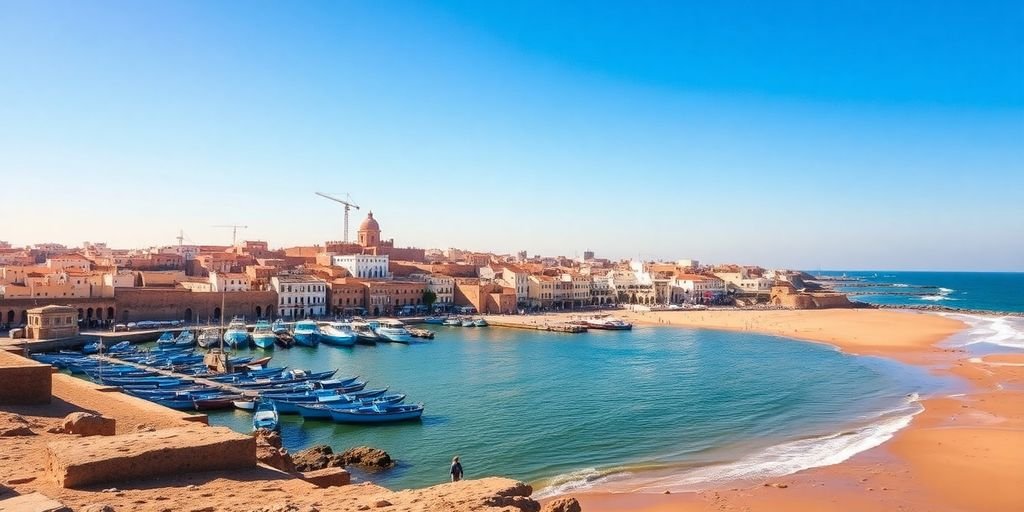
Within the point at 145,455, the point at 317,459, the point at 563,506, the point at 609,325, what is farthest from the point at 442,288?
the point at 563,506

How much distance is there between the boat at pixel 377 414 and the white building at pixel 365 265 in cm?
5112

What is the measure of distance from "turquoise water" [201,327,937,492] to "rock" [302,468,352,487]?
13.7 ft

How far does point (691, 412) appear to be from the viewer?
986 inches

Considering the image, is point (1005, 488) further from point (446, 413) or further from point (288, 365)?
point (288, 365)

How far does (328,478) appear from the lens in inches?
473

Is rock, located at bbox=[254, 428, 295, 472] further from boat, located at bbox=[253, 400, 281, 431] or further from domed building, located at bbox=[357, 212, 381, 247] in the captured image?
domed building, located at bbox=[357, 212, 381, 247]

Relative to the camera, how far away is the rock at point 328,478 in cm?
1184

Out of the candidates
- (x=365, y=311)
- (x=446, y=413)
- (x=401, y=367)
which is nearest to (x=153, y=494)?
(x=446, y=413)

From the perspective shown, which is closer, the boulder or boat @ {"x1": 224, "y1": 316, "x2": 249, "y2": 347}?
the boulder

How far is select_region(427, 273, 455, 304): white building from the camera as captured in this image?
69.8 metres

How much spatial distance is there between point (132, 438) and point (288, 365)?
26.8m

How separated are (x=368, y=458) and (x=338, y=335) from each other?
29.2m

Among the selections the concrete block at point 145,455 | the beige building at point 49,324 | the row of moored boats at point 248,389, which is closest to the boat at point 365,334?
the row of moored boats at point 248,389

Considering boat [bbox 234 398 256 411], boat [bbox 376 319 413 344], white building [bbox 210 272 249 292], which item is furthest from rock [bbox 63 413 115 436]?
white building [bbox 210 272 249 292]
